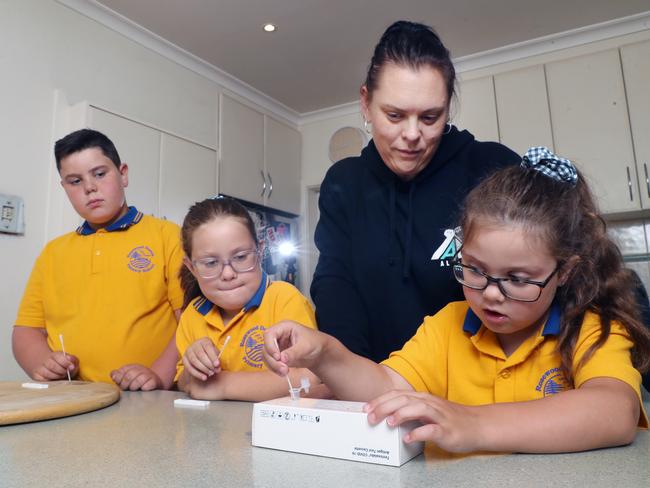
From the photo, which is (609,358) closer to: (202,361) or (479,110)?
(202,361)

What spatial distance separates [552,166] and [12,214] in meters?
2.02

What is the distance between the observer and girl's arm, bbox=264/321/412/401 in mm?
682

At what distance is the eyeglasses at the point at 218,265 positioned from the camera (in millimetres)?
1142

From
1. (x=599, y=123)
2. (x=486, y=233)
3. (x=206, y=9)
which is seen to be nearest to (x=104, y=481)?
(x=486, y=233)

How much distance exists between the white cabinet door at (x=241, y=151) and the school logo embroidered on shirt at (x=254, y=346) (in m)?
2.04

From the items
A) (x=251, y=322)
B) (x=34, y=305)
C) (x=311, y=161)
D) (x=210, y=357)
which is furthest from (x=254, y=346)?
(x=311, y=161)

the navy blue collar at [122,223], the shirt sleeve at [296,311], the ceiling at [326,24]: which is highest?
the ceiling at [326,24]

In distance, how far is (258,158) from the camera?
11.5 ft

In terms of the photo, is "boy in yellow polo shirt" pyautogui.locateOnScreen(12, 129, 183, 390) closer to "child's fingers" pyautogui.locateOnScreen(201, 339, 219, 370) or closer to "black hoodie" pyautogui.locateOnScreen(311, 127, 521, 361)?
"child's fingers" pyautogui.locateOnScreen(201, 339, 219, 370)

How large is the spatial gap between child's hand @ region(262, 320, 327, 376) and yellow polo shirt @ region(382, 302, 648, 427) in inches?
8.1

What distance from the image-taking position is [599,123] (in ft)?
9.32

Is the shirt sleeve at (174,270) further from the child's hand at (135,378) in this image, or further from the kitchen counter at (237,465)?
the kitchen counter at (237,465)

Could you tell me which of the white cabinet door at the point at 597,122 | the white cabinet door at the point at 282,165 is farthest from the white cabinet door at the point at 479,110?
the white cabinet door at the point at 282,165

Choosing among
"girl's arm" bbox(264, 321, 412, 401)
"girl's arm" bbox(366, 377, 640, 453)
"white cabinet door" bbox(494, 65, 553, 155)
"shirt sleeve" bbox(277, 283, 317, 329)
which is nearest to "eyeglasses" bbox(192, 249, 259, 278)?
"shirt sleeve" bbox(277, 283, 317, 329)
